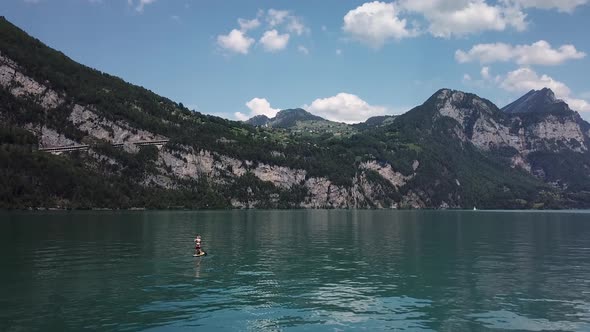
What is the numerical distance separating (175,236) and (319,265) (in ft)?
140

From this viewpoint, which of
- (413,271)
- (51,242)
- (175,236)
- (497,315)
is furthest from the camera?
(175,236)

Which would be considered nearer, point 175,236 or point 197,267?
point 197,267

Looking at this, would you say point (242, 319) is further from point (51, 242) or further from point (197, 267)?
point (51, 242)

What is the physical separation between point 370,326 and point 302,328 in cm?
407

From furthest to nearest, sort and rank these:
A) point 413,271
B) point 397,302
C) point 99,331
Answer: point 413,271, point 397,302, point 99,331

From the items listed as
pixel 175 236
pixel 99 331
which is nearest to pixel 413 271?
pixel 99 331

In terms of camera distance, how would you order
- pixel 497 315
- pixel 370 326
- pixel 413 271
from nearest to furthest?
pixel 370 326 < pixel 497 315 < pixel 413 271

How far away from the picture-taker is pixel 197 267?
52.6 m

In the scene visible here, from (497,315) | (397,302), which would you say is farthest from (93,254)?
(497,315)

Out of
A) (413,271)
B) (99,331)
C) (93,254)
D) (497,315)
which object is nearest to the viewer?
(99,331)

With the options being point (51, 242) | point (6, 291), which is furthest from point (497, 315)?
point (51, 242)

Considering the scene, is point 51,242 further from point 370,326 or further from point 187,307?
point 370,326

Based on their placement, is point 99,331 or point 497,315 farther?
point 497,315

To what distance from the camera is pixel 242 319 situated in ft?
99.9
